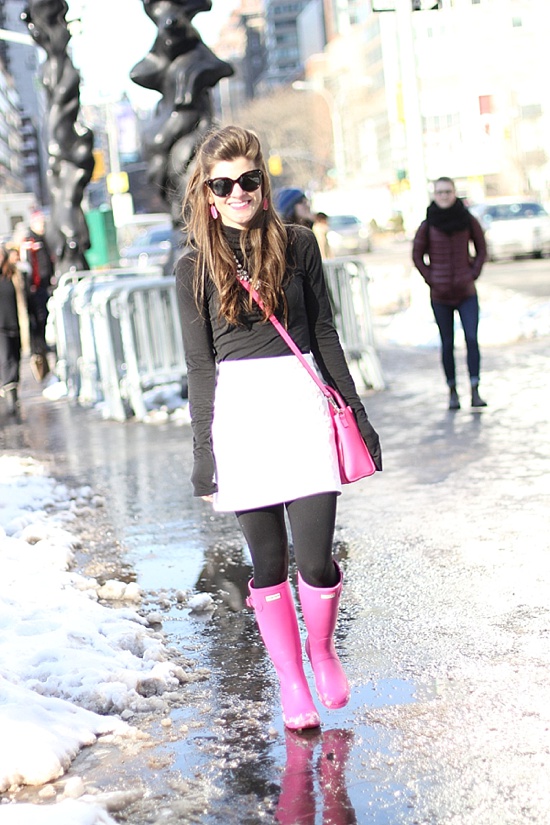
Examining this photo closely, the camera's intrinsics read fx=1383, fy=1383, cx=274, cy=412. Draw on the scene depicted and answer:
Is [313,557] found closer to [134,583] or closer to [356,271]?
[134,583]

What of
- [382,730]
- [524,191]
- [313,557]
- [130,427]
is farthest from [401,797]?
[524,191]

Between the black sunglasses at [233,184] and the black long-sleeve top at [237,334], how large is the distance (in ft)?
0.42

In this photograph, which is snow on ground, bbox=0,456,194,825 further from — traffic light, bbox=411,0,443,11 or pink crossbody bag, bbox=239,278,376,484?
traffic light, bbox=411,0,443,11

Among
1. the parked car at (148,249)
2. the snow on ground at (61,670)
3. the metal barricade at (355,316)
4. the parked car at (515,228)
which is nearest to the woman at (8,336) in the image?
the metal barricade at (355,316)

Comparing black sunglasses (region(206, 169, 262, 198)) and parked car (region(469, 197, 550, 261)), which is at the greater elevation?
black sunglasses (region(206, 169, 262, 198))

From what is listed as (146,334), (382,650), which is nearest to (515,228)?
(146,334)

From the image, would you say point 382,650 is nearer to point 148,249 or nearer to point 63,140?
point 63,140

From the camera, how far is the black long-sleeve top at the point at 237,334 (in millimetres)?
4180

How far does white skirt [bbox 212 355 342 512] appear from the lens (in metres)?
4.13

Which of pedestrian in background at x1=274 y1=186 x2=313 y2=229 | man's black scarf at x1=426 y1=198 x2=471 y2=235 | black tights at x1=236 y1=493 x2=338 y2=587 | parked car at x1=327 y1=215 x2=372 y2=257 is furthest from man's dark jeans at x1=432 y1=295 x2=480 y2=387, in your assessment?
parked car at x1=327 y1=215 x2=372 y2=257

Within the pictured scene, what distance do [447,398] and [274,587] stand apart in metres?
8.38

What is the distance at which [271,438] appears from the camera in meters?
4.12

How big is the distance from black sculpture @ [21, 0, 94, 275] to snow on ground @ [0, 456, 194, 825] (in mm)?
13850

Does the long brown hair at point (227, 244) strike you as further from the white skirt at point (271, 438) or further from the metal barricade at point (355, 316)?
the metal barricade at point (355, 316)
